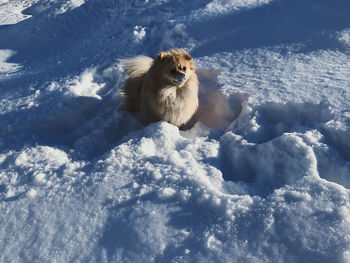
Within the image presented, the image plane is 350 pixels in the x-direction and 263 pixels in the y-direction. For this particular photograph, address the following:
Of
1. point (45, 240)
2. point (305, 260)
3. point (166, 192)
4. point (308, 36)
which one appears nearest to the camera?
point (305, 260)

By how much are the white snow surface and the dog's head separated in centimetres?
43

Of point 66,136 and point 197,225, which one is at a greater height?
point 197,225

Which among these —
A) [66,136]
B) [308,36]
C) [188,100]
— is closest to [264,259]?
[188,100]

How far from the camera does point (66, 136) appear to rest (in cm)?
338

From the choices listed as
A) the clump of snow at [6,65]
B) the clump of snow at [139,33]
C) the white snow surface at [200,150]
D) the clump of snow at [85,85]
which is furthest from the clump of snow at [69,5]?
Answer: the clump of snow at [85,85]

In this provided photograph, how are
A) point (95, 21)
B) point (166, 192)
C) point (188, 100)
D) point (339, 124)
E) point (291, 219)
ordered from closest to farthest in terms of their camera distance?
point (291, 219), point (166, 192), point (339, 124), point (188, 100), point (95, 21)

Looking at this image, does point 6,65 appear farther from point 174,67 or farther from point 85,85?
point 174,67

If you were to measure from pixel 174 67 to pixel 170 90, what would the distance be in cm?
22

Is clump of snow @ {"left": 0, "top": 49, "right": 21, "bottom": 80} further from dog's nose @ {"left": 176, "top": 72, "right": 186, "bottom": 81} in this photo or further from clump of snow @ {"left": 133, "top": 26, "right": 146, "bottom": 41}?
dog's nose @ {"left": 176, "top": 72, "right": 186, "bottom": 81}

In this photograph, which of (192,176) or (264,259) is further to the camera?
(192,176)

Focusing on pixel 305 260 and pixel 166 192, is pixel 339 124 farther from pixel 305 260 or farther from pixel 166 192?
pixel 166 192

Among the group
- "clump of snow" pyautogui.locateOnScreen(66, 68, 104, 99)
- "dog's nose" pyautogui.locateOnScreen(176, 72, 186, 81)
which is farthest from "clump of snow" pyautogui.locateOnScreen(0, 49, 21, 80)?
"dog's nose" pyautogui.locateOnScreen(176, 72, 186, 81)

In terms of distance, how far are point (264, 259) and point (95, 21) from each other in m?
5.12

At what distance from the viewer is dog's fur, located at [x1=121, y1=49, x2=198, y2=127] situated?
321 cm
